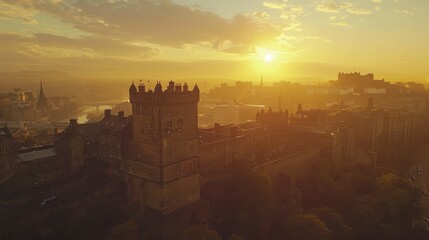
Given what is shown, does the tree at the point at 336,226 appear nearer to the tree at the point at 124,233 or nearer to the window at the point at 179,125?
the window at the point at 179,125

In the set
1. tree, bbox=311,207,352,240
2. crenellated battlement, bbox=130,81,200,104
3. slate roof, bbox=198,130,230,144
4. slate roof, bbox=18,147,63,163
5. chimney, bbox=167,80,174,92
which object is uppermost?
chimney, bbox=167,80,174,92

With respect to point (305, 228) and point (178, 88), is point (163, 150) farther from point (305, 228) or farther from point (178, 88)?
point (305, 228)

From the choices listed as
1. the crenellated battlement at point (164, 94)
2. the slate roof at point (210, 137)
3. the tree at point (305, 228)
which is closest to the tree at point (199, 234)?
the tree at point (305, 228)

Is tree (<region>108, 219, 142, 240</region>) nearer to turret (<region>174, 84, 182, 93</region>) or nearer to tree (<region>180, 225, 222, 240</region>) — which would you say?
tree (<region>180, 225, 222, 240</region>)

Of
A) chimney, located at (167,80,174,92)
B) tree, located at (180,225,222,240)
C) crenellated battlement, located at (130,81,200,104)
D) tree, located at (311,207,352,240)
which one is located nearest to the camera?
tree, located at (180,225,222,240)

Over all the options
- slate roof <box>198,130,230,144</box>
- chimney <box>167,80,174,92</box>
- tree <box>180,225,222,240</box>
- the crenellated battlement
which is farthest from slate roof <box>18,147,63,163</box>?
tree <box>180,225,222,240</box>

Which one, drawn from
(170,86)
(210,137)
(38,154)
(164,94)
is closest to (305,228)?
(164,94)

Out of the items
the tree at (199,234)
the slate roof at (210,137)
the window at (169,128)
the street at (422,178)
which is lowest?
the street at (422,178)

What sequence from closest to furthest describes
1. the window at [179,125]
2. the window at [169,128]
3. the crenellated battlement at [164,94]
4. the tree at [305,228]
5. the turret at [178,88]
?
1. the tree at [305,228]
2. the crenellated battlement at [164,94]
3. the window at [169,128]
4. the turret at [178,88]
5. the window at [179,125]
